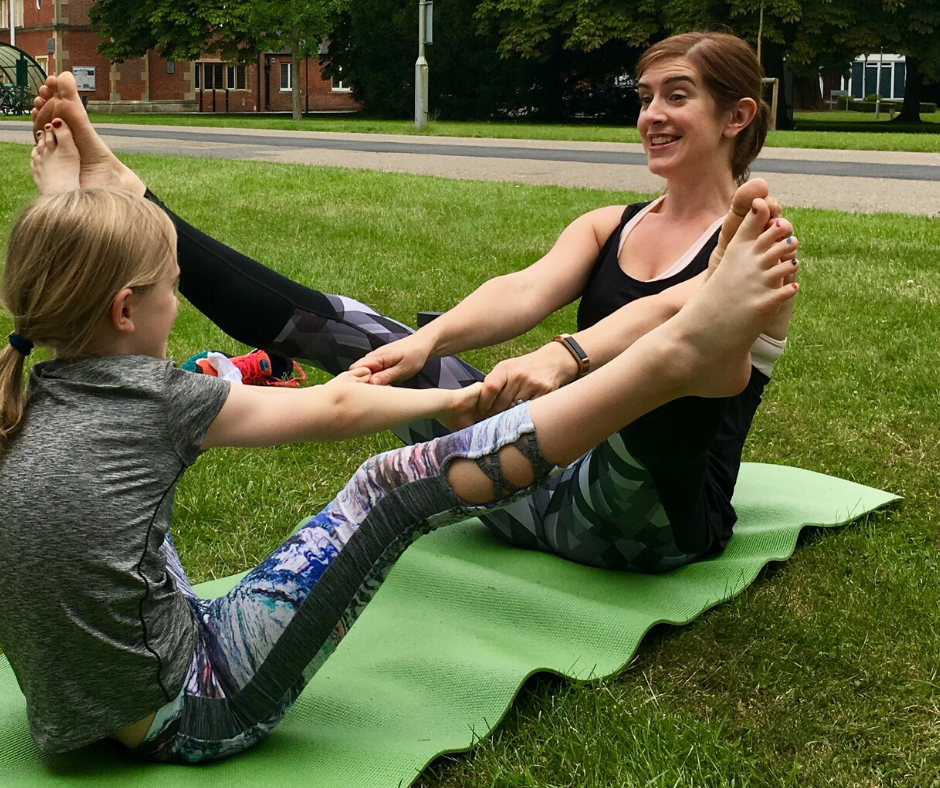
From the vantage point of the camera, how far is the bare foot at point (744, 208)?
6.50ft

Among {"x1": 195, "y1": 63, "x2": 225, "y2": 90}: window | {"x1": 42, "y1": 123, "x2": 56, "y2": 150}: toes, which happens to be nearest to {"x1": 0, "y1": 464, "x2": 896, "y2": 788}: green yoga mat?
{"x1": 42, "y1": 123, "x2": 56, "y2": 150}: toes

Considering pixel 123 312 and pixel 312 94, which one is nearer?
pixel 123 312

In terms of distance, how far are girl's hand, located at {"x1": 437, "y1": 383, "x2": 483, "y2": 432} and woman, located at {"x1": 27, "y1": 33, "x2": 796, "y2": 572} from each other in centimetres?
18

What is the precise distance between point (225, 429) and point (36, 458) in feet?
0.93

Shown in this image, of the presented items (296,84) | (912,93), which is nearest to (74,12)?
(296,84)

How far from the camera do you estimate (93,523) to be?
1720 mm

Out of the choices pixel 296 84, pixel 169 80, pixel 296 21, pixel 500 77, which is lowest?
pixel 296 84

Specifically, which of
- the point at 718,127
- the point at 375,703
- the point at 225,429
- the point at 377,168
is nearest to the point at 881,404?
the point at 718,127

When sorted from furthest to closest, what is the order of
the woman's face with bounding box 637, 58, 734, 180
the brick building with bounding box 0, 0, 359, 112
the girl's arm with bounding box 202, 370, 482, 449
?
the brick building with bounding box 0, 0, 359, 112
the woman's face with bounding box 637, 58, 734, 180
the girl's arm with bounding box 202, 370, 482, 449

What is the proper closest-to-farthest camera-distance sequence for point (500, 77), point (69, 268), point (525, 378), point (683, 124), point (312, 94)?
point (69, 268)
point (525, 378)
point (683, 124)
point (500, 77)
point (312, 94)

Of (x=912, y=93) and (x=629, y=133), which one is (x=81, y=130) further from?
(x=912, y=93)

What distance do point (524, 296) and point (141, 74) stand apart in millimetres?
48831

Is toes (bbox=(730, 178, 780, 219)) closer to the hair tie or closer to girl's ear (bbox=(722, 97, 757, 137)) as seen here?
girl's ear (bbox=(722, 97, 757, 137))

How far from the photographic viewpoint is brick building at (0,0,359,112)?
1864 inches
